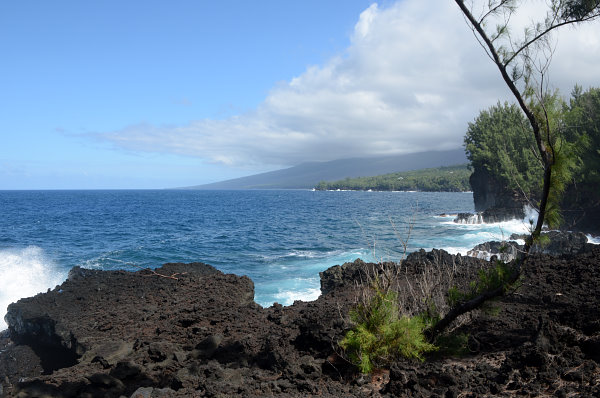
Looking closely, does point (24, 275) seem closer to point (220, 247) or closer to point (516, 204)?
point (220, 247)

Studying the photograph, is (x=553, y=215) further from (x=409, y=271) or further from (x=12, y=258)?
(x=12, y=258)

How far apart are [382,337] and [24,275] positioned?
18.7 meters

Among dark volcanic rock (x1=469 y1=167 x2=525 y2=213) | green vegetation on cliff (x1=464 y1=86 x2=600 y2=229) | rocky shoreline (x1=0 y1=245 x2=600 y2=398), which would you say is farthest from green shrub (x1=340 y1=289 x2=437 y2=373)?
dark volcanic rock (x1=469 y1=167 x2=525 y2=213)

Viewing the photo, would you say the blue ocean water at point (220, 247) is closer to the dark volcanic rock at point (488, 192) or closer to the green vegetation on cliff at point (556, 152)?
the green vegetation on cliff at point (556, 152)

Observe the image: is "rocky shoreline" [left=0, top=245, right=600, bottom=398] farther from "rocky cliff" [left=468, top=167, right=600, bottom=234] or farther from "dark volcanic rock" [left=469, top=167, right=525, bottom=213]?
"dark volcanic rock" [left=469, top=167, right=525, bottom=213]

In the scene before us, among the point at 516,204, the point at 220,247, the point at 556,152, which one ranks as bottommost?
the point at 220,247

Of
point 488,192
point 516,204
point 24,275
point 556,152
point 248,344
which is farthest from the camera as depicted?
point 488,192

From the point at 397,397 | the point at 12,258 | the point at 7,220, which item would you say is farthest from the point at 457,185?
the point at 397,397

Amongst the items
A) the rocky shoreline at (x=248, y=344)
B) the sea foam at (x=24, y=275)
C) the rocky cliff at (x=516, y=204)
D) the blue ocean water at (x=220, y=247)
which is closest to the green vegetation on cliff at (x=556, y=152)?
the rocky cliff at (x=516, y=204)

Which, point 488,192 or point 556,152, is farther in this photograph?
point 488,192

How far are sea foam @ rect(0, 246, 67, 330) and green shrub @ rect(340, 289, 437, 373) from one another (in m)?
12.1

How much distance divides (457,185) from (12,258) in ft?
463

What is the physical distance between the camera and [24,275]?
771 inches

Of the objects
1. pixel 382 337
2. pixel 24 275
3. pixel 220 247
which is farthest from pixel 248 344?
pixel 220 247
